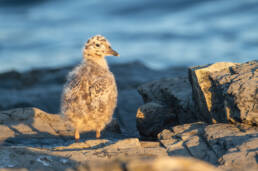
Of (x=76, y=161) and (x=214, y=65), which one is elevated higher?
(x=214, y=65)

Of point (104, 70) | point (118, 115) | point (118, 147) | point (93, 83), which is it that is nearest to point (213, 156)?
point (118, 147)

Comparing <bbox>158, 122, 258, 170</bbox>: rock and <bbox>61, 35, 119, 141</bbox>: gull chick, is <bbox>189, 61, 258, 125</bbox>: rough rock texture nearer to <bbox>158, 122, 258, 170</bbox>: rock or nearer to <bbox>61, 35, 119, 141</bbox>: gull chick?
<bbox>158, 122, 258, 170</bbox>: rock

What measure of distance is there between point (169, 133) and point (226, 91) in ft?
3.27

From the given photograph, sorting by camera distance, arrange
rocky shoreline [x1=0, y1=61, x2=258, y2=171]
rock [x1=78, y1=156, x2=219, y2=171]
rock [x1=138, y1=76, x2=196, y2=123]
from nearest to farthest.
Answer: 1. rock [x1=78, y1=156, x2=219, y2=171]
2. rocky shoreline [x1=0, y1=61, x2=258, y2=171]
3. rock [x1=138, y1=76, x2=196, y2=123]

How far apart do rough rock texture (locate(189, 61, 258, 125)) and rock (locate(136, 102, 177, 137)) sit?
0.87 m

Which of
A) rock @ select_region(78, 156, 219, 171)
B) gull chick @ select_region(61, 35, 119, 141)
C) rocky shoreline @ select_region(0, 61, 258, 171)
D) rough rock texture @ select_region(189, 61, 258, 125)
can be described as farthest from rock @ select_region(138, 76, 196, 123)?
rock @ select_region(78, 156, 219, 171)

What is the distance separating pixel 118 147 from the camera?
433 centimetres

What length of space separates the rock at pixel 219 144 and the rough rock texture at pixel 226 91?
7.3 inches

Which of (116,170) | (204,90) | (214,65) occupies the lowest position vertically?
(116,170)

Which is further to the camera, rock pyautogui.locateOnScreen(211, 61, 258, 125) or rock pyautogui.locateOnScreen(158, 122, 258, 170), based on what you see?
rock pyautogui.locateOnScreen(211, 61, 258, 125)

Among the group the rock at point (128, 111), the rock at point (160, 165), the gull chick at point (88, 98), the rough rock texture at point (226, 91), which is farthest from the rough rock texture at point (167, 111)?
the rock at point (160, 165)

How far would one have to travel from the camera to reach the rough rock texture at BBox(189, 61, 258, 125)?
4.29 metres

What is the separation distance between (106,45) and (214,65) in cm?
205

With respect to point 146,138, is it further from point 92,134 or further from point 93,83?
point 93,83
